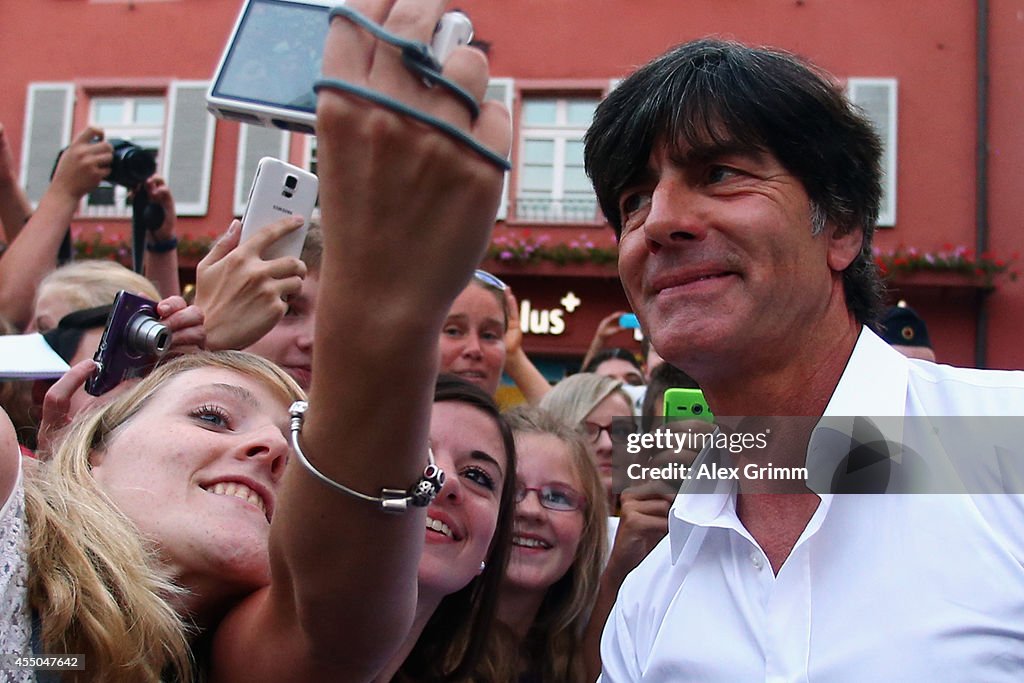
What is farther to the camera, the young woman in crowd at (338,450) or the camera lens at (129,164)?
the camera lens at (129,164)

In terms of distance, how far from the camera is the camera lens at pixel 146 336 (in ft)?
6.28

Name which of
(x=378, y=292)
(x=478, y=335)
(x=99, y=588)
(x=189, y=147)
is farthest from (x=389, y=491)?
(x=189, y=147)

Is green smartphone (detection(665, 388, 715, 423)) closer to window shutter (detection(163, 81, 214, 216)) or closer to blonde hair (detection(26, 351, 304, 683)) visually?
blonde hair (detection(26, 351, 304, 683))

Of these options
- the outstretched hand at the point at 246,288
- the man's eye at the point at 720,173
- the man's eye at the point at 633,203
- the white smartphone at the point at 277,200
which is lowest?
the outstretched hand at the point at 246,288

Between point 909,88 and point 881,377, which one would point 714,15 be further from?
point 881,377

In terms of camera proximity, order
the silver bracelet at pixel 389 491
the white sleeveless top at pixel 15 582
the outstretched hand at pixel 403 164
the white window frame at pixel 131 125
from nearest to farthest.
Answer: the outstretched hand at pixel 403 164 < the silver bracelet at pixel 389 491 < the white sleeveless top at pixel 15 582 < the white window frame at pixel 131 125

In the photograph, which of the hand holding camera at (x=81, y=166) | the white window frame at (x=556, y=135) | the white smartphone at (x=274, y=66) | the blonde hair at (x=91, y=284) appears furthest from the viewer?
the white window frame at (x=556, y=135)

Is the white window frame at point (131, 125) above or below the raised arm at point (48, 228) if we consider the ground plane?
above

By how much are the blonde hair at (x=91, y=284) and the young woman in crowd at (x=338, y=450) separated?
1297 mm

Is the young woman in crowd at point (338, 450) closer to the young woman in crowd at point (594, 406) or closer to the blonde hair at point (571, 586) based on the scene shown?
the blonde hair at point (571, 586)

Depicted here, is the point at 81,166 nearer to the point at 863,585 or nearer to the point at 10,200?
the point at 10,200

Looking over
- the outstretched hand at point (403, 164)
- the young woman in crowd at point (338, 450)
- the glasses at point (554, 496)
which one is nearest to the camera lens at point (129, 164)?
the glasses at point (554, 496)

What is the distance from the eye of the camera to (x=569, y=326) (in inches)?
411

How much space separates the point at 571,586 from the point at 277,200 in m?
1.17
